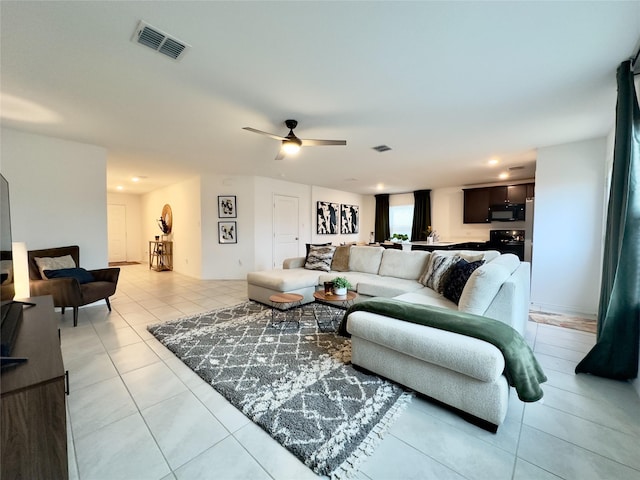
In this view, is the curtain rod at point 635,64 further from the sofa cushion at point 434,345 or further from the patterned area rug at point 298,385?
the patterned area rug at point 298,385

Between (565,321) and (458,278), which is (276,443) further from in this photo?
(565,321)

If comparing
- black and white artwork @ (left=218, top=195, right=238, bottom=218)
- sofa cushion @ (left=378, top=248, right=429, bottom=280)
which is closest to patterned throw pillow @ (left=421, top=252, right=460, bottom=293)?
sofa cushion @ (left=378, top=248, right=429, bottom=280)

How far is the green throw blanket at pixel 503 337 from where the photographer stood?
157 centimetres

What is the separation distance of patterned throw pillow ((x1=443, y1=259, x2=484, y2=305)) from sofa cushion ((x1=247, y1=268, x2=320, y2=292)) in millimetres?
1920

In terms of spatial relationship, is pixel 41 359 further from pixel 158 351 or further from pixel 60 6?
pixel 60 6

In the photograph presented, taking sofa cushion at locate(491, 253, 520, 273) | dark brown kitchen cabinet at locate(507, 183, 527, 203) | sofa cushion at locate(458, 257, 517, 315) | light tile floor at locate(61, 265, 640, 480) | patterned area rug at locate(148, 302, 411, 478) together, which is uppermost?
dark brown kitchen cabinet at locate(507, 183, 527, 203)

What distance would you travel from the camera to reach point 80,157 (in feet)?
12.9

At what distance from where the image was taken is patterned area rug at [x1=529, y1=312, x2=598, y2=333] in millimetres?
3237

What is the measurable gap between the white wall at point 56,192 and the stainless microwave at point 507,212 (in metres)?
8.01

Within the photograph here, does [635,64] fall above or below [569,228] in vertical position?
above

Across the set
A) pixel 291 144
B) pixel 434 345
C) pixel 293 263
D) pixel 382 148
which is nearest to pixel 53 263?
pixel 293 263

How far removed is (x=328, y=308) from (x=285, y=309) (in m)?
0.63

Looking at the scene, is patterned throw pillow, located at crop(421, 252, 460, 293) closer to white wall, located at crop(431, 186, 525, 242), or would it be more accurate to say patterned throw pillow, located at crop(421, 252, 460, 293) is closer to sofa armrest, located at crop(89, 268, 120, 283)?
sofa armrest, located at crop(89, 268, 120, 283)

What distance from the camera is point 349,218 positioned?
30.2ft
